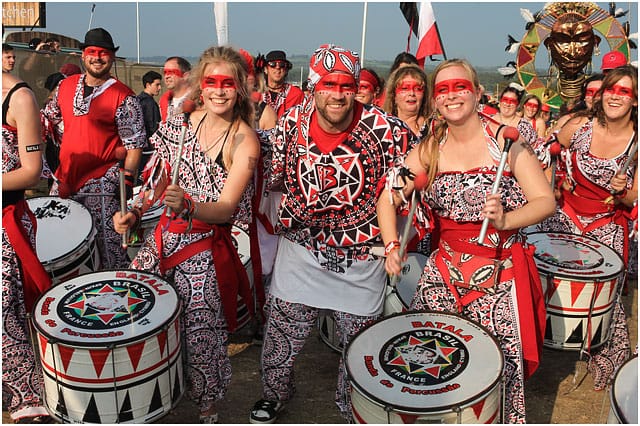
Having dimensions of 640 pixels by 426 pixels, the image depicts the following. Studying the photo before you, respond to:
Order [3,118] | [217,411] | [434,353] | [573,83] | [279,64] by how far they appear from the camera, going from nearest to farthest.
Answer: [434,353], [3,118], [217,411], [279,64], [573,83]

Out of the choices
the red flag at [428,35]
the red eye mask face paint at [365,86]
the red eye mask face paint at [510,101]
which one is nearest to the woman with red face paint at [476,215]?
the red eye mask face paint at [365,86]

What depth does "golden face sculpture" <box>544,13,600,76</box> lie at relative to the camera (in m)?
11.9

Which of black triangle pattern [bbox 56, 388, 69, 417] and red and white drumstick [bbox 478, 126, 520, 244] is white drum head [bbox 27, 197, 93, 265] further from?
red and white drumstick [bbox 478, 126, 520, 244]

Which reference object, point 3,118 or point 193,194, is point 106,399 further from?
point 3,118

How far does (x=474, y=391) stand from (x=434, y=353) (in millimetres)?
291

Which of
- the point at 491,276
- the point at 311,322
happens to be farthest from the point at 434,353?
the point at 311,322

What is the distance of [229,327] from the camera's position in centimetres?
341

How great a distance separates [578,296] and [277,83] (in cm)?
448

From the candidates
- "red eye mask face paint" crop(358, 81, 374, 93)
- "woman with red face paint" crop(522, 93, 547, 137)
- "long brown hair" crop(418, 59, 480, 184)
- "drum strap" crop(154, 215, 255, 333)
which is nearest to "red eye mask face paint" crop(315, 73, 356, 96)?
"long brown hair" crop(418, 59, 480, 184)

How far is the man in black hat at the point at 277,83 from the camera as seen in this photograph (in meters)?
6.51

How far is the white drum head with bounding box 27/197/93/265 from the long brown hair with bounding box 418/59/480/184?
7.87 feet

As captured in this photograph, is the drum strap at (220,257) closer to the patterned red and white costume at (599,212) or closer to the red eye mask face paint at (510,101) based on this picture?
the patterned red and white costume at (599,212)

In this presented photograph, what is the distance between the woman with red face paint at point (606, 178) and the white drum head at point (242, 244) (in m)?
2.31

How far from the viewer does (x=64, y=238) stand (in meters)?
3.84
